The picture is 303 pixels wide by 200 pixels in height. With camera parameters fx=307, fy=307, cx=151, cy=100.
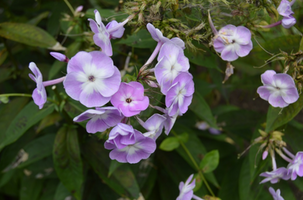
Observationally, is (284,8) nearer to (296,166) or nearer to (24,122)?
(296,166)

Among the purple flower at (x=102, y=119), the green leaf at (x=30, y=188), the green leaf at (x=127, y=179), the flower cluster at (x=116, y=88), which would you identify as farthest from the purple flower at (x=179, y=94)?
the green leaf at (x=30, y=188)

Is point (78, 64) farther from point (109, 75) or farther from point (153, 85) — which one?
point (153, 85)

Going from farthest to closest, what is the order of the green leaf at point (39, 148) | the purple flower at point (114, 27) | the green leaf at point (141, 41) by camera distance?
the green leaf at point (39, 148) → the green leaf at point (141, 41) → the purple flower at point (114, 27)

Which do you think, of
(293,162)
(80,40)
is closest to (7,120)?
(80,40)

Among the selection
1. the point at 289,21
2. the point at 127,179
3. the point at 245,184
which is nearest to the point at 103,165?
the point at 127,179

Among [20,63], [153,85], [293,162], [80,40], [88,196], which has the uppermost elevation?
[153,85]

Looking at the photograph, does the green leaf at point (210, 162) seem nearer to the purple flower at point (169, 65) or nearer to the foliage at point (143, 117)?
the foliage at point (143, 117)

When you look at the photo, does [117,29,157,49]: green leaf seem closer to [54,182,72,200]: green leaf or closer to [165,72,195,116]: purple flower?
[165,72,195,116]: purple flower
